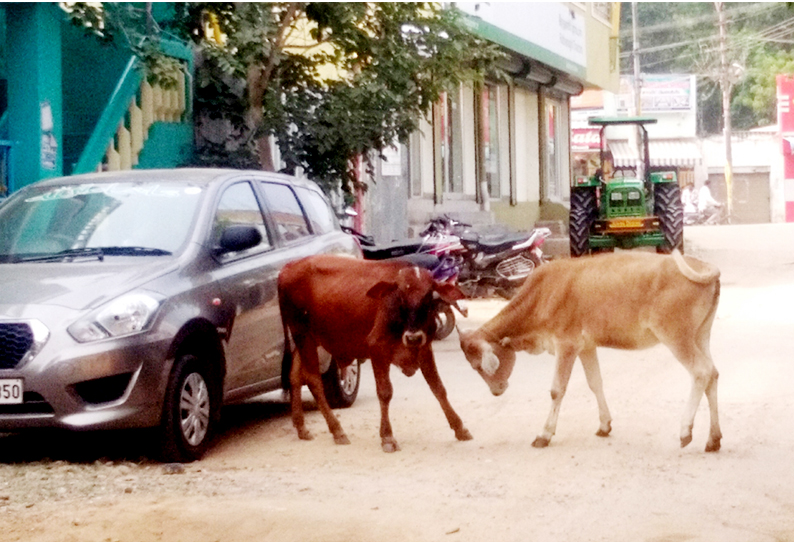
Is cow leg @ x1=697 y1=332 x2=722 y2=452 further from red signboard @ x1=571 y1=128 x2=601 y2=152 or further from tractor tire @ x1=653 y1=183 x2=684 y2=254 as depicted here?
red signboard @ x1=571 y1=128 x2=601 y2=152

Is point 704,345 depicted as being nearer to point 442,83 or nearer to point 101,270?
point 101,270

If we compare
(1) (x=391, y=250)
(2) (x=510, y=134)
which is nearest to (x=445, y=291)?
(1) (x=391, y=250)

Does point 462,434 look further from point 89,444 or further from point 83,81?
point 83,81

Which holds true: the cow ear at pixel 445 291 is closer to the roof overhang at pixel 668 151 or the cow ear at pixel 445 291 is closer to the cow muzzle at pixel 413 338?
the cow muzzle at pixel 413 338

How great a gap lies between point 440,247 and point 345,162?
1590 mm

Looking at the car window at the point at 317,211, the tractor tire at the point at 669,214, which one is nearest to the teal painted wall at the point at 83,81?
the car window at the point at 317,211

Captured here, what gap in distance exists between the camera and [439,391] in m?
8.57

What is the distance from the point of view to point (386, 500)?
687 centimetres

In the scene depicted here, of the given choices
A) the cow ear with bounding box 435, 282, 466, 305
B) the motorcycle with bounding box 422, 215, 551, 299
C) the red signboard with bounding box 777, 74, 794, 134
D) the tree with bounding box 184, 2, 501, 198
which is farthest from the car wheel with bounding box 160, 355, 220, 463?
the red signboard with bounding box 777, 74, 794, 134

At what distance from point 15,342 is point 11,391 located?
0.96ft

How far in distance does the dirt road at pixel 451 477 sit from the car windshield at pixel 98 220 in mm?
1360

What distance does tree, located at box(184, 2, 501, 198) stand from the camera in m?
14.9

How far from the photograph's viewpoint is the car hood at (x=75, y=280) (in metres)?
7.68

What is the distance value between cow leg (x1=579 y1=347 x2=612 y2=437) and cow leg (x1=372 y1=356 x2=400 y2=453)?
137 cm
